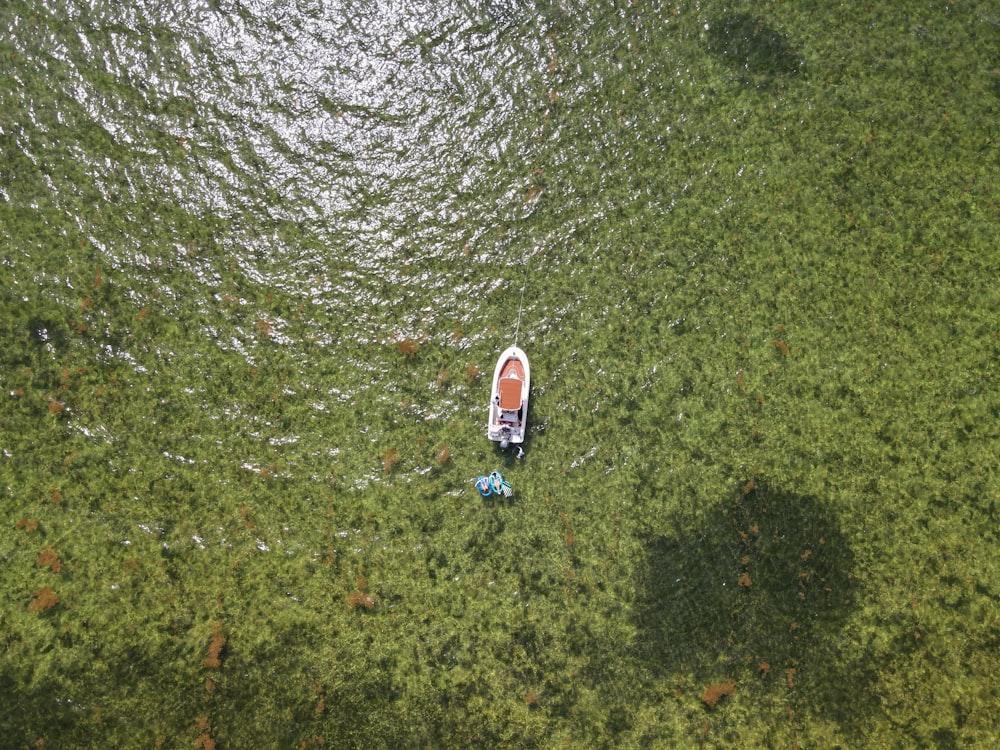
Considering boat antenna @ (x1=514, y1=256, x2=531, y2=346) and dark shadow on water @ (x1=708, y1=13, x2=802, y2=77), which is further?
dark shadow on water @ (x1=708, y1=13, x2=802, y2=77)

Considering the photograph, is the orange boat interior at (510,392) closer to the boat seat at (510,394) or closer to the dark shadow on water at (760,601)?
the boat seat at (510,394)

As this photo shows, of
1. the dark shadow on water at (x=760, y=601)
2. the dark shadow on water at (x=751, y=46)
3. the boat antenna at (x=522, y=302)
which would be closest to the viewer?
the dark shadow on water at (x=760, y=601)

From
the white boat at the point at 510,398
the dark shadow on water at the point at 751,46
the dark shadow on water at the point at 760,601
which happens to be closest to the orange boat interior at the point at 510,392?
the white boat at the point at 510,398

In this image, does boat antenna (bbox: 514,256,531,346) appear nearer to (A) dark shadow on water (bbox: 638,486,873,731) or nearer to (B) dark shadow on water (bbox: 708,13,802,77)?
(A) dark shadow on water (bbox: 638,486,873,731)

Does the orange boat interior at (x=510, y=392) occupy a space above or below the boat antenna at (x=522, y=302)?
below

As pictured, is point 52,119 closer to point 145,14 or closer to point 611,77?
point 145,14

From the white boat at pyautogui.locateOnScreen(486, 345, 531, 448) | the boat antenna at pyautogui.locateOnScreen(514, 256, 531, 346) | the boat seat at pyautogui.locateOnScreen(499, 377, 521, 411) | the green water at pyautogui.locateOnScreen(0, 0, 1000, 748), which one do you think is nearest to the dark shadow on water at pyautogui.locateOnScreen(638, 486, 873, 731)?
the green water at pyautogui.locateOnScreen(0, 0, 1000, 748)

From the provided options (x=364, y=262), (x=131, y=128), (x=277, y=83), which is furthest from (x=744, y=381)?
(x=131, y=128)
